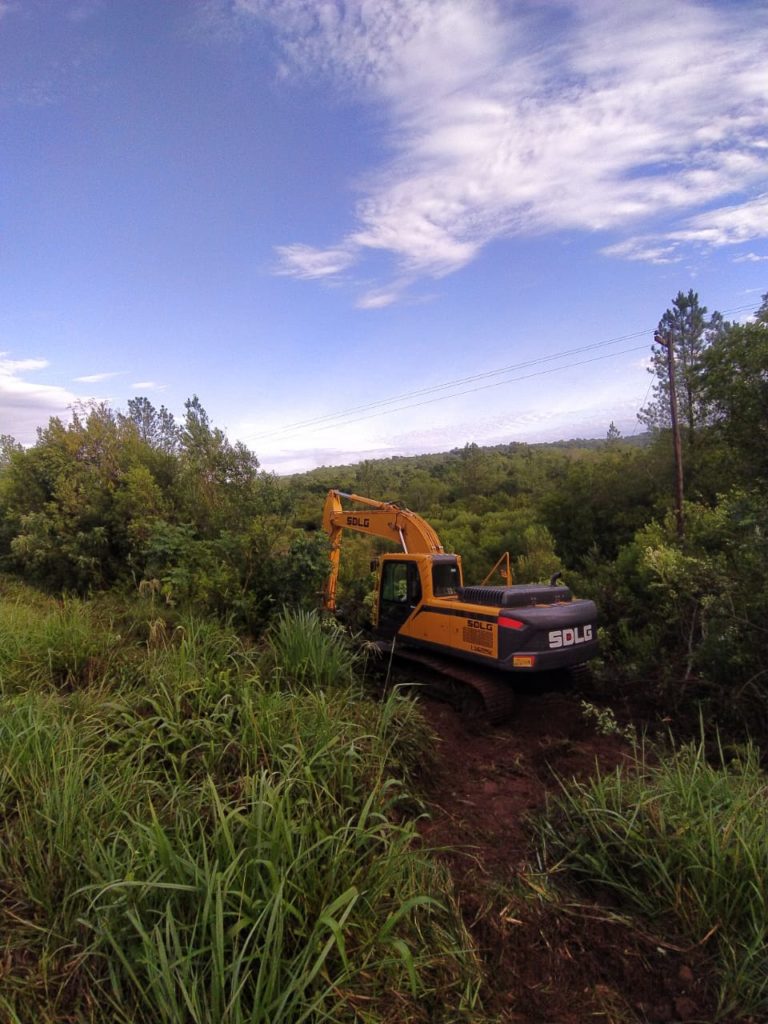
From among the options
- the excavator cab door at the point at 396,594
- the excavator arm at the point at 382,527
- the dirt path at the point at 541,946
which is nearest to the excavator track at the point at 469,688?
the excavator cab door at the point at 396,594

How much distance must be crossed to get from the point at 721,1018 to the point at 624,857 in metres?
0.72

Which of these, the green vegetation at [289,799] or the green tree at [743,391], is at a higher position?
the green tree at [743,391]

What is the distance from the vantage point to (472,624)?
6.67 meters

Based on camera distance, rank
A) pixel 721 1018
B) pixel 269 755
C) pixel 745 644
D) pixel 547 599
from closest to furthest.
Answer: pixel 721 1018
pixel 269 755
pixel 745 644
pixel 547 599

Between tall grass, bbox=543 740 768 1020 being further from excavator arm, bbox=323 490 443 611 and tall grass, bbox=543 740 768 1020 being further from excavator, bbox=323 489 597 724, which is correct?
excavator arm, bbox=323 490 443 611

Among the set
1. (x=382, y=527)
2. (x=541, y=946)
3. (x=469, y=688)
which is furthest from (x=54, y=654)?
(x=382, y=527)

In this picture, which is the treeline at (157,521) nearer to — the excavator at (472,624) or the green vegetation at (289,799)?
the green vegetation at (289,799)

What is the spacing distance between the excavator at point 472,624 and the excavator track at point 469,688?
0.5 inches

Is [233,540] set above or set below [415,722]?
above

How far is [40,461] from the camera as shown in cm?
1190

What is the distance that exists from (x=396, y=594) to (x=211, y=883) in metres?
6.24

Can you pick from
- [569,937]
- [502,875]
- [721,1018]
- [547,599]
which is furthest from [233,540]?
[721,1018]

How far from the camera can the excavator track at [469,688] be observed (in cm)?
640

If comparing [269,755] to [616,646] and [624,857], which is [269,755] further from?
[616,646]
